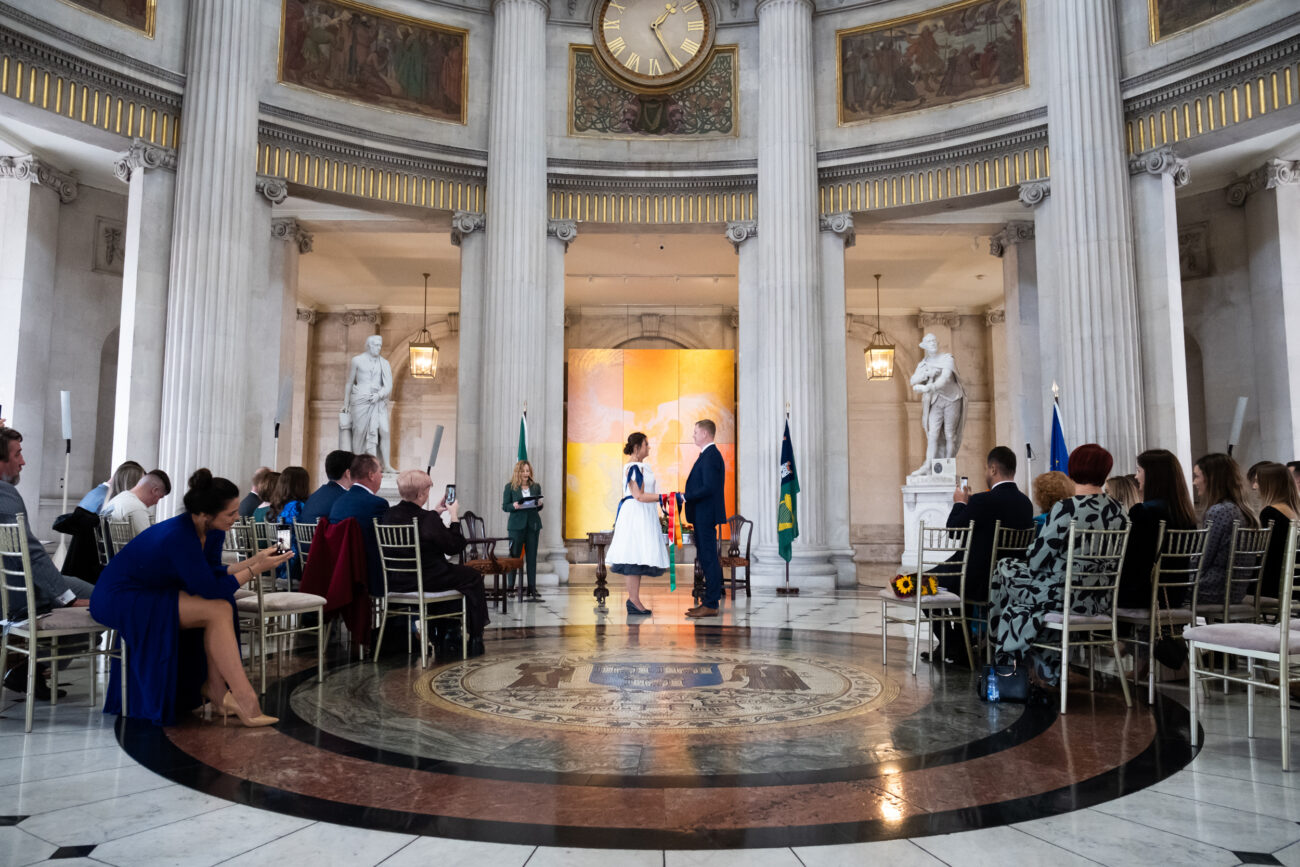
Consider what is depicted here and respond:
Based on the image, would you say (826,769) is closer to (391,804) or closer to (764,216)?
(391,804)

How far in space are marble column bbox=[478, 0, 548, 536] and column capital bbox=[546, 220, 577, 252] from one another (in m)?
0.30

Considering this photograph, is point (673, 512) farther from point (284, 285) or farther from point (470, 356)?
point (284, 285)

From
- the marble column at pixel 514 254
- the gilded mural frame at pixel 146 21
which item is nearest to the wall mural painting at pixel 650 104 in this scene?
the marble column at pixel 514 254

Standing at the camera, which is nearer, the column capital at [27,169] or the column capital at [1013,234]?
the column capital at [27,169]

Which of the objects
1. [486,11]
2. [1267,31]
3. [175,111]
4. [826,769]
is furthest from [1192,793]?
[486,11]

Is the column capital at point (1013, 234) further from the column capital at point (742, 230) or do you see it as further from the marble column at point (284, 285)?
the marble column at point (284, 285)

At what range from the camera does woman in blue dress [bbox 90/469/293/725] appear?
3.71 metres

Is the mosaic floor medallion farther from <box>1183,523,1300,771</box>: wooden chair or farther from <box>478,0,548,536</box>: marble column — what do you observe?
<box>478,0,548,536</box>: marble column

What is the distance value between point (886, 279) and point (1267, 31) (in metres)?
8.18

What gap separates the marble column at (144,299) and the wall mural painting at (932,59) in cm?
838

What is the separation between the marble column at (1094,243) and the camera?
9.50 m

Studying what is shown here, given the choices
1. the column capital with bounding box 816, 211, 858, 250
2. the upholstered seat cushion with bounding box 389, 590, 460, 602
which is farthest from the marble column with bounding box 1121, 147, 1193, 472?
the upholstered seat cushion with bounding box 389, 590, 460, 602

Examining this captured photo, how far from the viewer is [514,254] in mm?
11008

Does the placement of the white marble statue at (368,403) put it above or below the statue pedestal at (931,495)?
above
